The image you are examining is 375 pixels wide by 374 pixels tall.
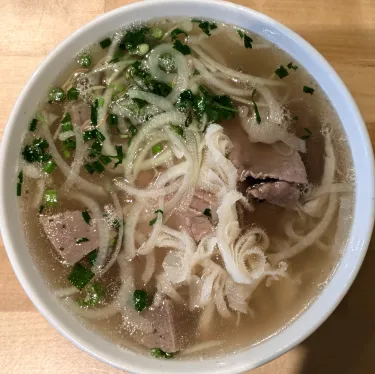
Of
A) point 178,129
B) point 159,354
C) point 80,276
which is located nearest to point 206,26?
point 178,129

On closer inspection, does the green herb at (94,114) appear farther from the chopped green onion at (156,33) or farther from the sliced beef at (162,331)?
the sliced beef at (162,331)

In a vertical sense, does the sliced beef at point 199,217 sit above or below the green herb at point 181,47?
below

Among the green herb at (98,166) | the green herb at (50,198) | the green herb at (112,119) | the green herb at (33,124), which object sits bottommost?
the green herb at (50,198)

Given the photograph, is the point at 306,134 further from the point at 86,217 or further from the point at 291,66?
the point at 86,217

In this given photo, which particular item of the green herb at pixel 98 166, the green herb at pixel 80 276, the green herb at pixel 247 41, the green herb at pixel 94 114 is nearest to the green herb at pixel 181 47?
the green herb at pixel 247 41

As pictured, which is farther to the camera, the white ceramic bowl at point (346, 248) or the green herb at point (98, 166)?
the green herb at point (98, 166)

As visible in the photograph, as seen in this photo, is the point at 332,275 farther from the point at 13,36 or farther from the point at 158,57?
the point at 13,36

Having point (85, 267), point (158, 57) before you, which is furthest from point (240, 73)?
point (85, 267)
